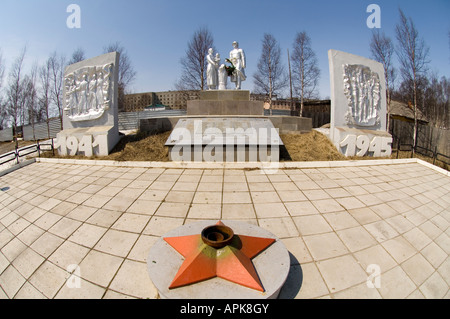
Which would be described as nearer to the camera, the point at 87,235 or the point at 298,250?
the point at 298,250

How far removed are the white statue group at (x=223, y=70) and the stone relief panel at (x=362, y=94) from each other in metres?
5.47

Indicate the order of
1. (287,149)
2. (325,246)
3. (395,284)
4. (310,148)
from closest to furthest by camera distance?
1. (395,284)
2. (325,246)
3. (287,149)
4. (310,148)

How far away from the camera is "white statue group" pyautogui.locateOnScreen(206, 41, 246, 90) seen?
34.0 ft

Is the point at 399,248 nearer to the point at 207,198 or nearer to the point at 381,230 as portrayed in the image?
the point at 381,230

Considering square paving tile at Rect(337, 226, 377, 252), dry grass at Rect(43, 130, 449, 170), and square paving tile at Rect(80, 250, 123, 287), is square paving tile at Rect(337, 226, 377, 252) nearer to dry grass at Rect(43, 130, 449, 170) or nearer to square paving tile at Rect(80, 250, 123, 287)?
square paving tile at Rect(80, 250, 123, 287)

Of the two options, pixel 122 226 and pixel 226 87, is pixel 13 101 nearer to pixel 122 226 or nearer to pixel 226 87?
pixel 226 87

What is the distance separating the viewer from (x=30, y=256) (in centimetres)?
255

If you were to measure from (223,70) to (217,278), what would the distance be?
435 inches

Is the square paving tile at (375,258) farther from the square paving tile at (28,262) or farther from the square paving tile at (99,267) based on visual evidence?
the square paving tile at (28,262)

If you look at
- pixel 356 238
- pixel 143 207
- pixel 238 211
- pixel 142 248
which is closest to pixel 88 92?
pixel 143 207

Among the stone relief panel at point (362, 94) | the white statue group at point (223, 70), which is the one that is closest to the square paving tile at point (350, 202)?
the stone relief panel at point (362, 94)

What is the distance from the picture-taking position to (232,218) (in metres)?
3.12
